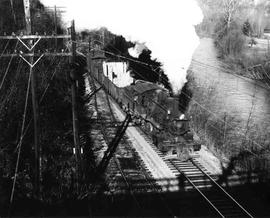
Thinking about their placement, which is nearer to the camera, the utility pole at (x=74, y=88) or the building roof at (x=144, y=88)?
the utility pole at (x=74, y=88)

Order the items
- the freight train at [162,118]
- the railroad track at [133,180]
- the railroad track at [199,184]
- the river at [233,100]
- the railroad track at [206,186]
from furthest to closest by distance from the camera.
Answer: the river at [233,100], the freight train at [162,118], the railroad track at [133,180], the railroad track at [199,184], the railroad track at [206,186]

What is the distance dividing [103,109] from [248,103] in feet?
43.5

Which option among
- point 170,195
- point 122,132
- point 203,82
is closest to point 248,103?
point 203,82

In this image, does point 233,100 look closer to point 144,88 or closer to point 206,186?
point 144,88

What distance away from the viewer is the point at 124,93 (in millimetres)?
22500

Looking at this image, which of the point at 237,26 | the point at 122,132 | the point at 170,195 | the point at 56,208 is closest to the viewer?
the point at 56,208

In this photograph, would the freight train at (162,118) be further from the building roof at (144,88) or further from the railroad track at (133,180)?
the railroad track at (133,180)

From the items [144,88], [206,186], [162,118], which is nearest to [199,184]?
[206,186]

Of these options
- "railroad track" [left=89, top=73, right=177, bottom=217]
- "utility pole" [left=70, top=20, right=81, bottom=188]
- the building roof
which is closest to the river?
the building roof

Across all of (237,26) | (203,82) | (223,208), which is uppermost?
(237,26)

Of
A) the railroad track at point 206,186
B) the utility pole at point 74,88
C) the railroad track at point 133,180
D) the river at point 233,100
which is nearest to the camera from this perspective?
the railroad track at point 206,186

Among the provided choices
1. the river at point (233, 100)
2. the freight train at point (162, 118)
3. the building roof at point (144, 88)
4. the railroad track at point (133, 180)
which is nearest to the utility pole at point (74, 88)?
the railroad track at point (133, 180)

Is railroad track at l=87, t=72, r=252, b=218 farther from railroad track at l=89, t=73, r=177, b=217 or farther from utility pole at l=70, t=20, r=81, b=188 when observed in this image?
utility pole at l=70, t=20, r=81, b=188

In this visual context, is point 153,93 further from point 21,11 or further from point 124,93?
point 21,11
